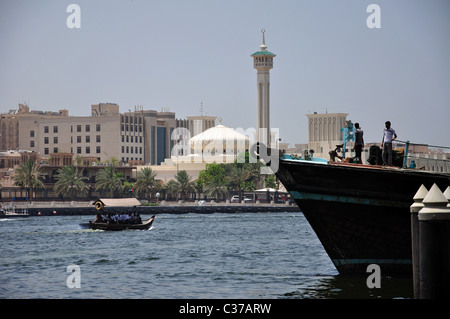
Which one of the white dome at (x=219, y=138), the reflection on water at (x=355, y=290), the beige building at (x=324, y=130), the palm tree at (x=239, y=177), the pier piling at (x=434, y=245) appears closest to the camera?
the pier piling at (x=434, y=245)

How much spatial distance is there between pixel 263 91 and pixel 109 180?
1625 inches

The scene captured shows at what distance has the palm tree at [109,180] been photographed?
391 ft

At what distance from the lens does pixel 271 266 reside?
32531 millimetres

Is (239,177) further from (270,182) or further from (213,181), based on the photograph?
(270,182)

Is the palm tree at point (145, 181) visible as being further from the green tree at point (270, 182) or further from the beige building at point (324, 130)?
the beige building at point (324, 130)

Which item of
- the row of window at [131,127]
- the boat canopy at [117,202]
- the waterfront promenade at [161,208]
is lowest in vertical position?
the waterfront promenade at [161,208]

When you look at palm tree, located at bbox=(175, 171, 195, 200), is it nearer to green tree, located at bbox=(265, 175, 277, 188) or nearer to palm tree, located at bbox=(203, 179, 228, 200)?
palm tree, located at bbox=(203, 179, 228, 200)

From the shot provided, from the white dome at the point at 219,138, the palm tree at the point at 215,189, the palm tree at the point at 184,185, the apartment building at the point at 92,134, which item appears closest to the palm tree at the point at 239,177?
the palm tree at the point at 215,189

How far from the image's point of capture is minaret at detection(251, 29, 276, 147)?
149 metres

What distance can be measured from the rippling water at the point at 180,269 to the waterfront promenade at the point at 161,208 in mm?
48093

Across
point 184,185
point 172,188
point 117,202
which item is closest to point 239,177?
point 184,185

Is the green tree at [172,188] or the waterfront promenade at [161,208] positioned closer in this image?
the waterfront promenade at [161,208]

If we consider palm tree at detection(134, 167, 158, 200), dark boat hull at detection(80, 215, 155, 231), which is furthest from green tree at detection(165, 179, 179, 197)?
dark boat hull at detection(80, 215, 155, 231)
